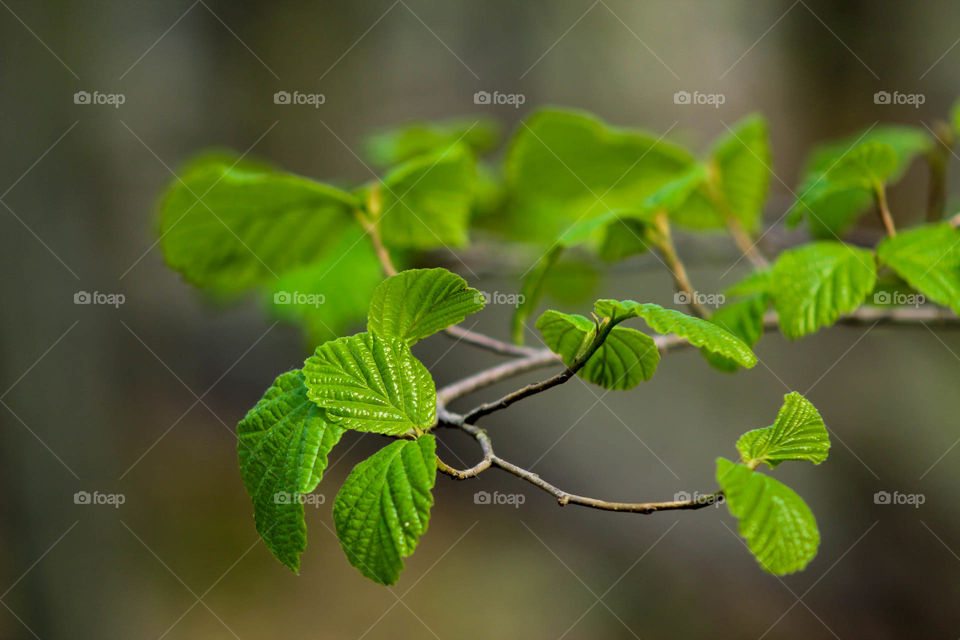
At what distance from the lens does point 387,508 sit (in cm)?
38

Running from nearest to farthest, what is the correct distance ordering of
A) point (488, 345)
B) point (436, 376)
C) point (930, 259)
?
point (930, 259), point (488, 345), point (436, 376)

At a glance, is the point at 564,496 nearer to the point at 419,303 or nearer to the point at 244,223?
the point at 419,303

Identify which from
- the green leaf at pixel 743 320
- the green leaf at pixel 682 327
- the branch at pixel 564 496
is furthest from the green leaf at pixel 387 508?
the green leaf at pixel 743 320

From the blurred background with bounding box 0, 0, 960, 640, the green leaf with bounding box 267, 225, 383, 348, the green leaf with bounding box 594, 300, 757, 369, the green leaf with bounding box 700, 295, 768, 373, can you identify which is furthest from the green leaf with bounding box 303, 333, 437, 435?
the blurred background with bounding box 0, 0, 960, 640

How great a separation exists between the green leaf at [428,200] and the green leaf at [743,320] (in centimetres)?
35

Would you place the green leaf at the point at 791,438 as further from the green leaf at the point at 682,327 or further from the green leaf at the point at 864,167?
the green leaf at the point at 864,167

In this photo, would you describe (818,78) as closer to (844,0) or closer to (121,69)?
(844,0)

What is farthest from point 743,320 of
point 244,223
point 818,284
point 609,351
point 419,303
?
point 244,223

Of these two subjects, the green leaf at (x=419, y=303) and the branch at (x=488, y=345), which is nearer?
the green leaf at (x=419, y=303)

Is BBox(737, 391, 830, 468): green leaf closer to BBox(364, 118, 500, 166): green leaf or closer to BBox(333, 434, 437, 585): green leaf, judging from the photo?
BBox(333, 434, 437, 585): green leaf

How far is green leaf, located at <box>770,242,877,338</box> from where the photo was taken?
51 cm

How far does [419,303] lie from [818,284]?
354 millimetres

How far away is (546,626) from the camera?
175 centimetres

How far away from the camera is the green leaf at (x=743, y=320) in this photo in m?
0.54
